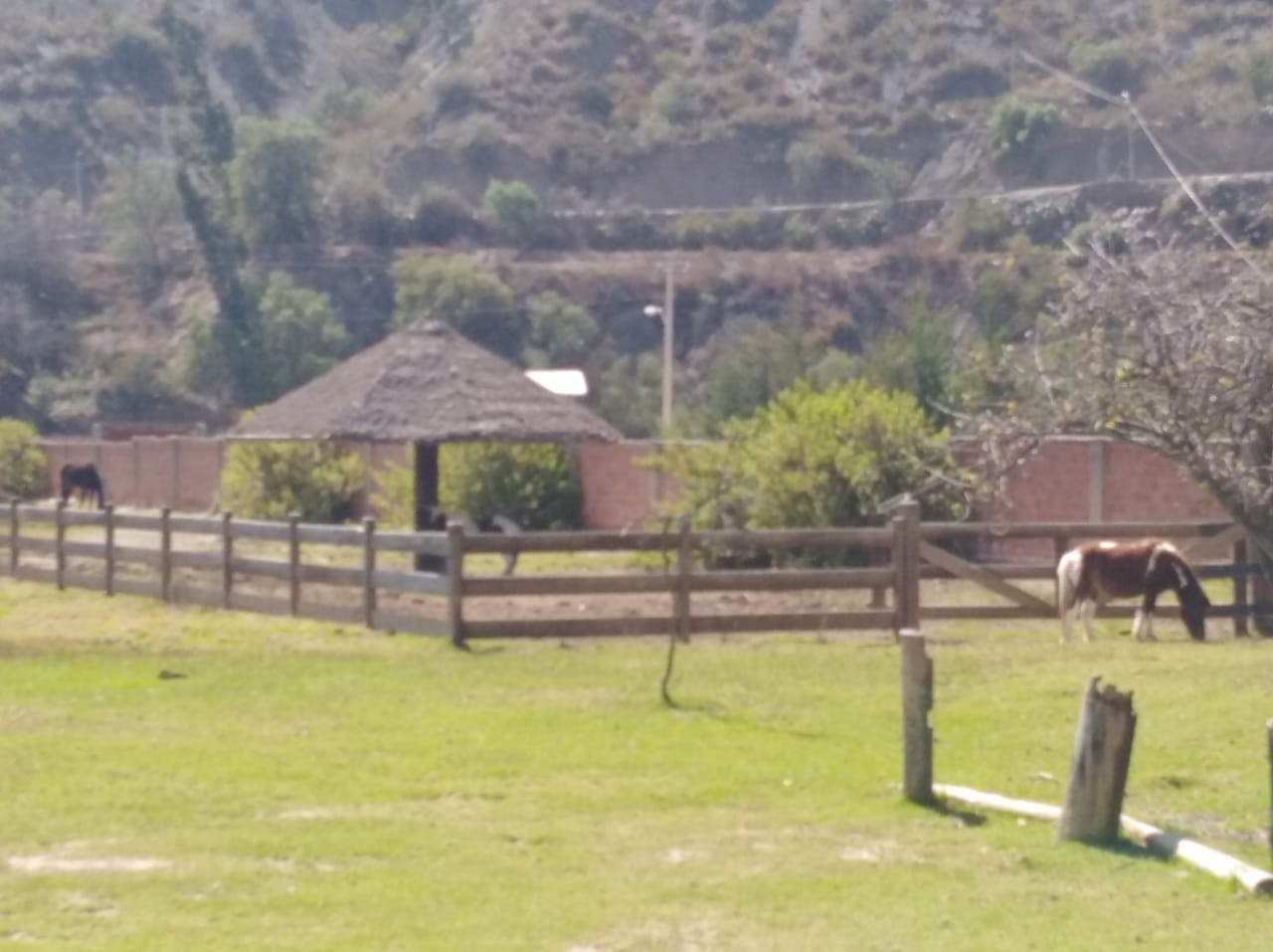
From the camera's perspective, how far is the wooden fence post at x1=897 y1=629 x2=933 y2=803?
39.4ft

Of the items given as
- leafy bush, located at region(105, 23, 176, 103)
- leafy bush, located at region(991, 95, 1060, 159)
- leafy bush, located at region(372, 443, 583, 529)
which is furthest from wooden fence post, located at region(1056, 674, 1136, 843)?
leafy bush, located at region(105, 23, 176, 103)

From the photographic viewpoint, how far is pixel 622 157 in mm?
109812

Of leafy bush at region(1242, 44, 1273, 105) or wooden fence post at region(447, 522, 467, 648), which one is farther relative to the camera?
leafy bush at region(1242, 44, 1273, 105)

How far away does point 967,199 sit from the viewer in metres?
87.0

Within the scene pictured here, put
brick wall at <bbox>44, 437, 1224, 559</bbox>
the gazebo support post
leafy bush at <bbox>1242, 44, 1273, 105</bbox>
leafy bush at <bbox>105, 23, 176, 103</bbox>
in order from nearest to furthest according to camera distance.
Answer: the gazebo support post, brick wall at <bbox>44, 437, 1224, 559</bbox>, leafy bush at <bbox>1242, 44, 1273, 105</bbox>, leafy bush at <bbox>105, 23, 176, 103</bbox>

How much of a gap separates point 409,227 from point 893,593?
82.6m

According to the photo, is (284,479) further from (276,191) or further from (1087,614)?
(276,191)

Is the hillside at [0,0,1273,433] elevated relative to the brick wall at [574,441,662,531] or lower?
elevated

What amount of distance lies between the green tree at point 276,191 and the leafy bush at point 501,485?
62907 mm

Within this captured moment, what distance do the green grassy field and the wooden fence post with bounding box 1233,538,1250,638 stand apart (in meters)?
1.63

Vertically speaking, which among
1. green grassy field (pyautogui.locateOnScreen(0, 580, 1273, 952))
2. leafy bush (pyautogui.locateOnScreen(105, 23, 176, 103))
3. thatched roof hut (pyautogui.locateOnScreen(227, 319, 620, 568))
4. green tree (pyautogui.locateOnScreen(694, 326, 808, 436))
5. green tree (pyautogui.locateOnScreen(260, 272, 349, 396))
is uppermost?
leafy bush (pyautogui.locateOnScreen(105, 23, 176, 103))

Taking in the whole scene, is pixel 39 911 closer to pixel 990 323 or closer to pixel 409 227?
pixel 990 323

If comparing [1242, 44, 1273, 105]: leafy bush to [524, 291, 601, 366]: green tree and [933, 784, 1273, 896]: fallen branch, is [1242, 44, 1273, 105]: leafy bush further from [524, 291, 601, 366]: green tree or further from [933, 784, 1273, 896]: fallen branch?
[933, 784, 1273, 896]: fallen branch

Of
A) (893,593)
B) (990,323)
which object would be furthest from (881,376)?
(893,593)
